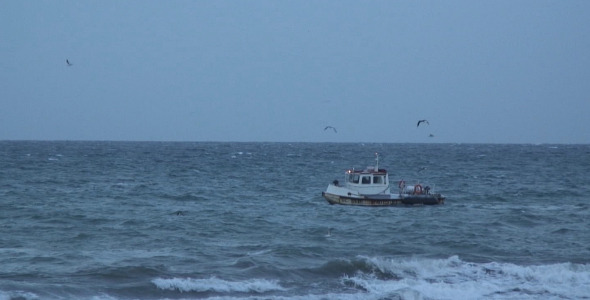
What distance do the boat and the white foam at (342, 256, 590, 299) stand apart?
535 inches

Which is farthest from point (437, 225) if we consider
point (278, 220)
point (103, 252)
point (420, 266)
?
point (103, 252)

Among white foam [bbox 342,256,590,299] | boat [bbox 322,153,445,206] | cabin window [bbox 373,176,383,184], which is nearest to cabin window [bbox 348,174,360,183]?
boat [bbox 322,153,445,206]

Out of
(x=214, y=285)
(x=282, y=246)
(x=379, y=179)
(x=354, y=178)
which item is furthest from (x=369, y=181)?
(x=214, y=285)

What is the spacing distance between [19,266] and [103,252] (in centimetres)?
308

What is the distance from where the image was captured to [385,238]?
89.5ft

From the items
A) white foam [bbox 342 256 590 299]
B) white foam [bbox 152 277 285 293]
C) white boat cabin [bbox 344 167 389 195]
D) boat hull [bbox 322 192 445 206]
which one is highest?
white boat cabin [bbox 344 167 389 195]

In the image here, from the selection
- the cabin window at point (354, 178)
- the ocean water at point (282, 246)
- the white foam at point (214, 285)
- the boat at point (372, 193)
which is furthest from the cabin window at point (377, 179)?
the white foam at point (214, 285)

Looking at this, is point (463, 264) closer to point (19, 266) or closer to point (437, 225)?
point (437, 225)

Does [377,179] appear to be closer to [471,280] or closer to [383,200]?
[383,200]

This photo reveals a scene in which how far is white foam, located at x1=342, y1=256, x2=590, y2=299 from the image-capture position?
19.1m

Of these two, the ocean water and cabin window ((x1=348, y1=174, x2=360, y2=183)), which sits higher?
cabin window ((x1=348, y1=174, x2=360, y2=183))

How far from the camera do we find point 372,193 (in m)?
37.2

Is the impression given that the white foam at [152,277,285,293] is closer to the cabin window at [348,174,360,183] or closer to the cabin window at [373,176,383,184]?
the cabin window at [348,174,360,183]

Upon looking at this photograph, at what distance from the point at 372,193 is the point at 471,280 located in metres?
16.8
